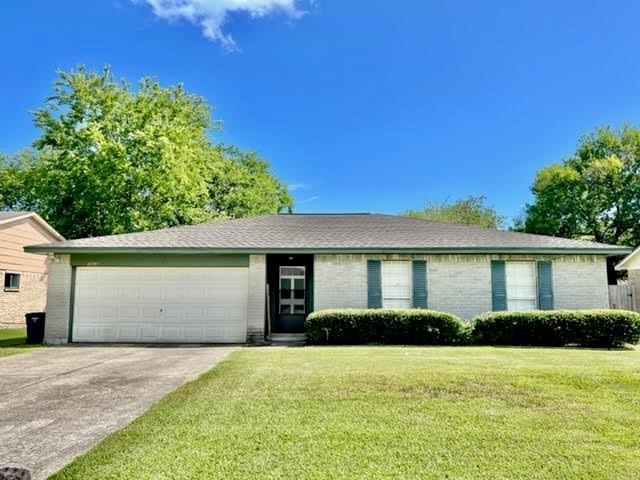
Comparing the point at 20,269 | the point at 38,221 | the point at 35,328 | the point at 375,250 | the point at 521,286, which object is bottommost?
the point at 35,328

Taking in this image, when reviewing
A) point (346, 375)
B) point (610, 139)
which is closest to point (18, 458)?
point (346, 375)

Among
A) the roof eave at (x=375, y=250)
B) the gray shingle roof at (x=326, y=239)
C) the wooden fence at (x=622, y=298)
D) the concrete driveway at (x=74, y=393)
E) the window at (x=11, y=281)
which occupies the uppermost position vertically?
the gray shingle roof at (x=326, y=239)

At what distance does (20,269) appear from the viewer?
19844mm

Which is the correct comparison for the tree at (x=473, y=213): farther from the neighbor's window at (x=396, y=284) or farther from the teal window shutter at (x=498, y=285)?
the neighbor's window at (x=396, y=284)

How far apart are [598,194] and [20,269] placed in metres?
34.5

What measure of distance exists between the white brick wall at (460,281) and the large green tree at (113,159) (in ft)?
43.6

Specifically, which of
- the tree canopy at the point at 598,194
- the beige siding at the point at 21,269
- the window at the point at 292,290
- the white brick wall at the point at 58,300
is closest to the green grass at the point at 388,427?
the white brick wall at the point at 58,300

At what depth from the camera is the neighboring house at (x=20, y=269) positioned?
62.2 feet

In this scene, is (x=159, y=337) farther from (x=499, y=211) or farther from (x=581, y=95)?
(x=499, y=211)

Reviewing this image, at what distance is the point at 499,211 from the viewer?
132 feet

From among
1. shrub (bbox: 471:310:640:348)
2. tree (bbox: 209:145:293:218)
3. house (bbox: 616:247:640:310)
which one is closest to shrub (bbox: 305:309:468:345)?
shrub (bbox: 471:310:640:348)

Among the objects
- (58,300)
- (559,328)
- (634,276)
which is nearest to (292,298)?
(58,300)

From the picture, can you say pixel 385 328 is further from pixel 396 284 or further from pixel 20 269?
pixel 20 269

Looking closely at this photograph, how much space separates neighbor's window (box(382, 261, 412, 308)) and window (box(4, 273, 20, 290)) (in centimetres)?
1616
